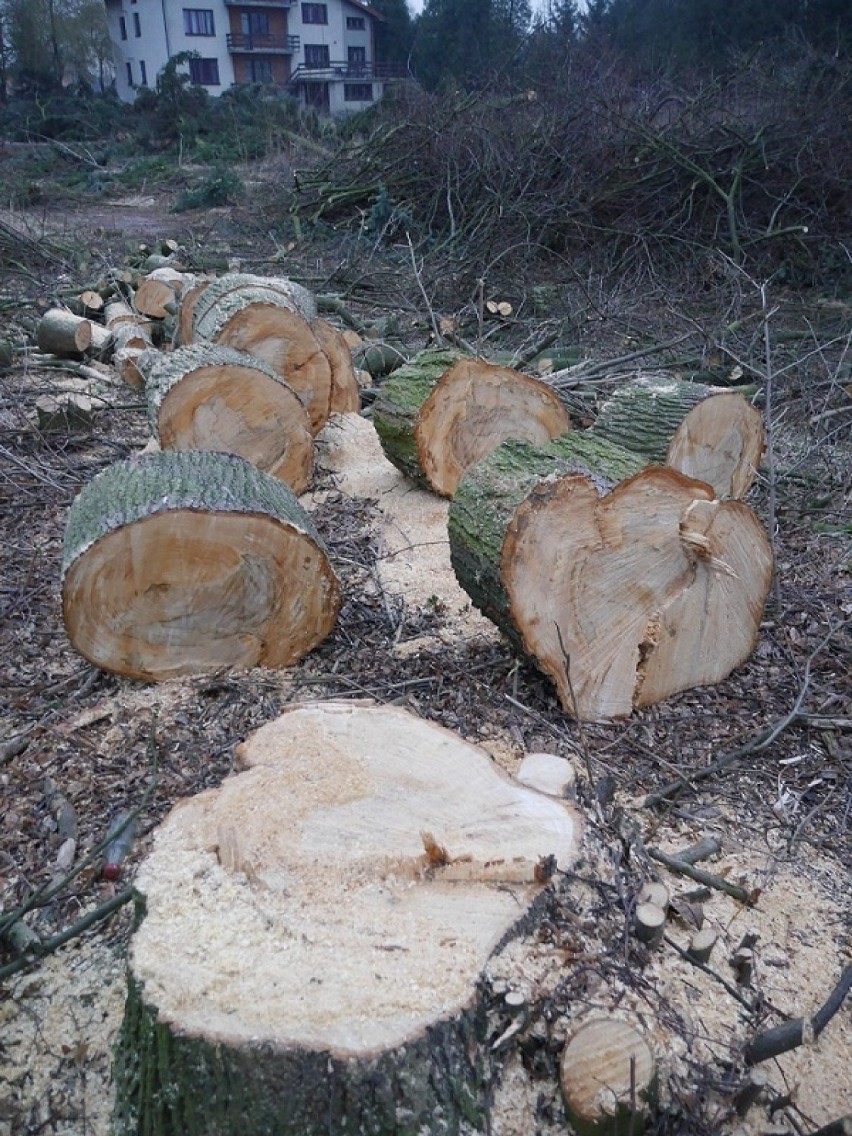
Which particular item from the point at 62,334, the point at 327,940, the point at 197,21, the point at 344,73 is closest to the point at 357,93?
the point at 344,73

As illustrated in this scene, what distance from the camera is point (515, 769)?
214cm

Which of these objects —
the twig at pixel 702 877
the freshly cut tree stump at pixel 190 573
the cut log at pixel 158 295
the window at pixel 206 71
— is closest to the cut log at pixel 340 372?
the cut log at pixel 158 295

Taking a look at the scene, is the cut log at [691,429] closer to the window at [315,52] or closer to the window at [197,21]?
the window at [315,52]

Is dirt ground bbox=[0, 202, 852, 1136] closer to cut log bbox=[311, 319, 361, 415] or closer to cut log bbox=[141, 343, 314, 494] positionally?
cut log bbox=[141, 343, 314, 494]

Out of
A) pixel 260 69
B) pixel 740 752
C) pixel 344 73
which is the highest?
pixel 260 69

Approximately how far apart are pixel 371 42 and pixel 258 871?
36.7m

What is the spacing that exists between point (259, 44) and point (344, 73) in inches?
214

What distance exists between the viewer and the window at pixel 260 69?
3253 centimetres

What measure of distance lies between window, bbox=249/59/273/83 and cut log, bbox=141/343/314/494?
1298 inches

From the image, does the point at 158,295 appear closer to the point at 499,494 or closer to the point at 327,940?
the point at 499,494

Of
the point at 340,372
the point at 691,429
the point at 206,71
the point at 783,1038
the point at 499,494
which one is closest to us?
the point at 783,1038

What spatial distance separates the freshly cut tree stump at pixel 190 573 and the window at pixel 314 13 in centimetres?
3587

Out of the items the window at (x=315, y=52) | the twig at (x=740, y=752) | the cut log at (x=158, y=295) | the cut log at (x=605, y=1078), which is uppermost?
the window at (x=315, y=52)

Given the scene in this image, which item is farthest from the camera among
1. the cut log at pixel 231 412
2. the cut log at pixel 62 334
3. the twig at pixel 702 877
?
the cut log at pixel 62 334
